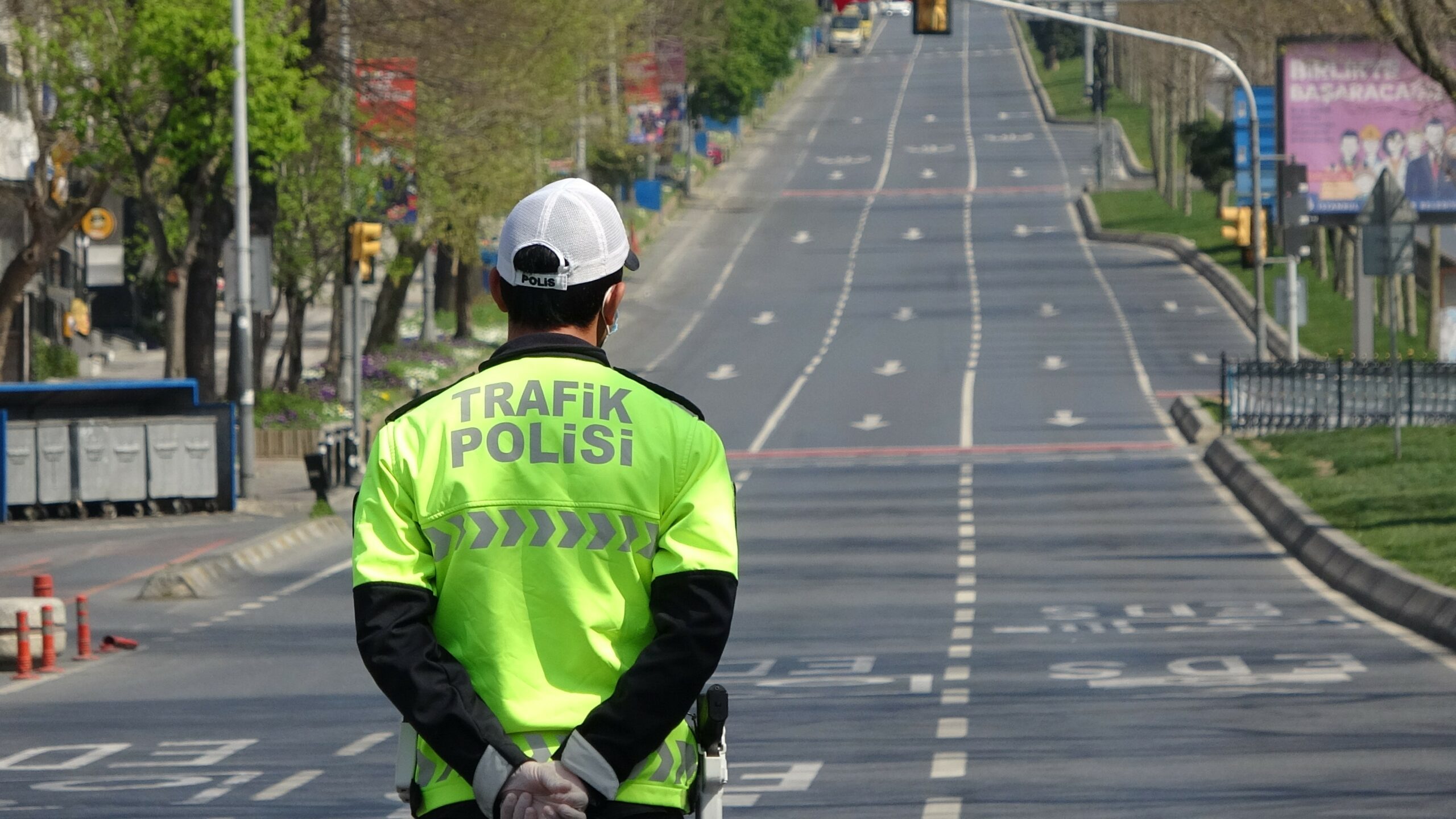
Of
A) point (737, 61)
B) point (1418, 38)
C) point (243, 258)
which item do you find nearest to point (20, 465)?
point (243, 258)

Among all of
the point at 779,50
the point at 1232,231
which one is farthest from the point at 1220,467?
the point at 779,50

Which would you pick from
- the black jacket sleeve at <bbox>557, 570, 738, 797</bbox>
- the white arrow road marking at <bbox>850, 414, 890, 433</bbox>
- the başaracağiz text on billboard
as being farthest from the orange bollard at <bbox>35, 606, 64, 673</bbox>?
the başaracağiz text on billboard

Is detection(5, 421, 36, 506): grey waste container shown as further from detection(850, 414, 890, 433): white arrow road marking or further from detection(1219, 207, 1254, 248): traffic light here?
detection(1219, 207, 1254, 248): traffic light

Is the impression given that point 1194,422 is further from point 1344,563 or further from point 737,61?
point 737,61

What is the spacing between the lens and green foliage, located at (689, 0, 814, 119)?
9438 centimetres

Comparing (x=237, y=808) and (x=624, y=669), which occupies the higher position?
(x=624, y=669)

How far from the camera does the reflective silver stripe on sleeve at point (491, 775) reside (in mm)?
3850

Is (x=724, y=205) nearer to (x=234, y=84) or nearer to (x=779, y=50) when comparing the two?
(x=779, y=50)

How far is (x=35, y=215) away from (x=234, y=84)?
4862 millimetres

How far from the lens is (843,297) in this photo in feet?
203

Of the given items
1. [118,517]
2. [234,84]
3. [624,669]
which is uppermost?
[234,84]

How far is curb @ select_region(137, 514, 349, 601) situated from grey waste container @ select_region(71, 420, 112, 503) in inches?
140

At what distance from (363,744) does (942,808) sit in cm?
Answer: 361

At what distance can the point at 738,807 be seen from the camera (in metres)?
9.88
